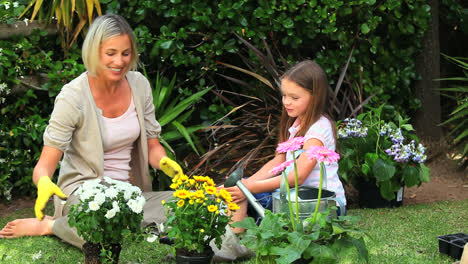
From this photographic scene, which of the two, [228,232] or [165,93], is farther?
[165,93]

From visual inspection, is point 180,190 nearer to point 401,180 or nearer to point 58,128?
point 58,128

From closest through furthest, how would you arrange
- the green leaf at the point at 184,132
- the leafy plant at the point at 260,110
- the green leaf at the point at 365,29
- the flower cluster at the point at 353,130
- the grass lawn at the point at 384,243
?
the grass lawn at the point at 384,243
the flower cluster at the point at 353,130
the green leaf at the point at 184,132
the leafy plant at the point at 260,110
the green leaf at the point at 365,29

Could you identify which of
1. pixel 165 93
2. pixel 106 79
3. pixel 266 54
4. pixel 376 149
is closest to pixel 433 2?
pixel 266 54

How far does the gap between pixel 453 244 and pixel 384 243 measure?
0.41 meters

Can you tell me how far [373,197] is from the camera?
3.96 metres

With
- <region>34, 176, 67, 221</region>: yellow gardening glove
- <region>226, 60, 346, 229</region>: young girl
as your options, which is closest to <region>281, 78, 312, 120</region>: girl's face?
<region>226, 60, 346, 229</region>: young girl

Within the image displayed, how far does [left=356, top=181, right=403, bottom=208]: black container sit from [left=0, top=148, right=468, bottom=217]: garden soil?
0.13 meters

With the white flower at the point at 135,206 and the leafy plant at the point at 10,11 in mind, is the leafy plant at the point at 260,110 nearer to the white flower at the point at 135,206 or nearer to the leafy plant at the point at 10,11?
the leafy plant at the point at 10,11

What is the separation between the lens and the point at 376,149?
3863 mm

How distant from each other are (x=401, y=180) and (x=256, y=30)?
1599 mm

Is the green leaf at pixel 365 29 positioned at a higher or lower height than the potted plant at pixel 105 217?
higher

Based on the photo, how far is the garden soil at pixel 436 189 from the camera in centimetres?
421

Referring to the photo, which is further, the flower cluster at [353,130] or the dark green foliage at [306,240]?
the flower cluster at [353,130]

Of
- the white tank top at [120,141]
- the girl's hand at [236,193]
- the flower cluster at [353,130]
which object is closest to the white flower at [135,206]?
the girl's hand at [236,193]
